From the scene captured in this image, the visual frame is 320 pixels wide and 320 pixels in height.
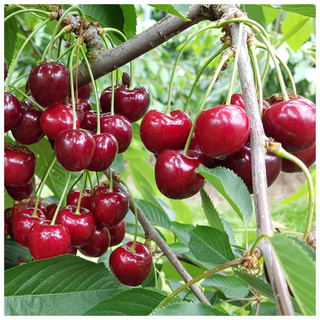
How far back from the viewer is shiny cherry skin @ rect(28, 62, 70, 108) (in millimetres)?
742

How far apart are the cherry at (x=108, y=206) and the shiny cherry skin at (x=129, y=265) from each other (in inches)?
2.4

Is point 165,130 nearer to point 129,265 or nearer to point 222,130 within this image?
point 222,130

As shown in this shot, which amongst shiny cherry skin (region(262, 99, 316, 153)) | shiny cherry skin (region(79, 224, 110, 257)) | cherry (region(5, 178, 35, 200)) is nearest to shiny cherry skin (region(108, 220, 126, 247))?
shiny cherry skin (region(79, 224, 110, 257))

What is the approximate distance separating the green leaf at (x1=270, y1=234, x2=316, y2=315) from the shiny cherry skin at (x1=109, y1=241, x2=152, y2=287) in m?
0.44

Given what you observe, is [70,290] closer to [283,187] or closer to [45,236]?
[45,236]

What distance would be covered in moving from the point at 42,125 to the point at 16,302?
287mm

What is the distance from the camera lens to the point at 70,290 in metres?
0.78

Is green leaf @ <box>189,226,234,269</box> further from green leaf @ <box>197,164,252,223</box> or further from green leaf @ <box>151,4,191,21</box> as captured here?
green leaf @ <box>151,4,191,21</box>

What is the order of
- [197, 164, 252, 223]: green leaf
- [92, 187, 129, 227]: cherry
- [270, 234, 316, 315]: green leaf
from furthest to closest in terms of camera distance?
1. [92, 187, 129, 227]: cherry
2. [197, 164, 252, 223]: green leaf
3. [270, 234, 316, 315]: green leaf

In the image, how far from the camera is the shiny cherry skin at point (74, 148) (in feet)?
2.24

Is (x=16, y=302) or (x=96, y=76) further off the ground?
(x=96, y=76)

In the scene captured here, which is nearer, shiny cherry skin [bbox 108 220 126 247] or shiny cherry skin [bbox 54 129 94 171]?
shiny cherry skin [bbox 54 129 94 171]

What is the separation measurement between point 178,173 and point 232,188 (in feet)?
0.27
